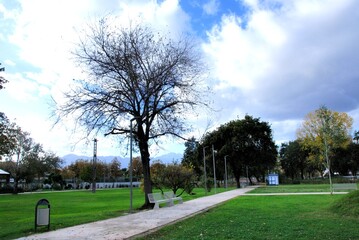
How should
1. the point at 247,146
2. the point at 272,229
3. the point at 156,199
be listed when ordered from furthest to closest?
the point at 247,146 → the point at 156,199 → the point at 272,229

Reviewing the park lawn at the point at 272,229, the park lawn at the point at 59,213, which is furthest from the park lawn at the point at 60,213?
the park lawn at the point at 272,229

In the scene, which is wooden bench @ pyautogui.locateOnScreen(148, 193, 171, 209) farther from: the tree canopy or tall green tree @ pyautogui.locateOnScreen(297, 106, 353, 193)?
the tree canopy

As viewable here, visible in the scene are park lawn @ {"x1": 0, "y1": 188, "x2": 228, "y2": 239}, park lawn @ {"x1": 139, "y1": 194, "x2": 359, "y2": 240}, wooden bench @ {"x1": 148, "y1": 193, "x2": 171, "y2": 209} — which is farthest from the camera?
wooden bench @ {"x1": 148, "y1": 193, "x2": 171, "y2": 209}

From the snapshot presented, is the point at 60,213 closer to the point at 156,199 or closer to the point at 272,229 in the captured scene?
the point at 156,199

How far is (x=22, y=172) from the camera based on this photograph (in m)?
63.4

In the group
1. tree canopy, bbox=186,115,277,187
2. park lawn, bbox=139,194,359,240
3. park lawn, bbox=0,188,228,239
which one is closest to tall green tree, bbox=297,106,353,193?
tree canopy, bbox=186,115,277,187

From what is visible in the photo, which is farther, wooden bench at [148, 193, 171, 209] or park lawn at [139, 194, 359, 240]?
wooden bench at [148, 193, 171, 209]

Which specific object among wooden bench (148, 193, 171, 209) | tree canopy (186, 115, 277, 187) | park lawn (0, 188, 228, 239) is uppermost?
tree canopy (186, 115, 277, 187)

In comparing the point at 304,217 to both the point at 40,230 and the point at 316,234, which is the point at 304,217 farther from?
the point at 40,230

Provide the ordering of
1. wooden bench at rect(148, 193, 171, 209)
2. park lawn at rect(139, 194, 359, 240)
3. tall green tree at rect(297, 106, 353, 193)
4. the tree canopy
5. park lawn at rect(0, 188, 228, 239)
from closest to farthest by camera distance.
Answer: park lawn at rect(139, 194, 359, 240) → park lawn at rect(0, 188, 228, 239) → wooden bench at rect(148, 193, 171, 209) → tall green tree at rect(297, 106, 353, 193) → the tree canopy

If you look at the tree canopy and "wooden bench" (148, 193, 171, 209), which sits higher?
the tree canopy

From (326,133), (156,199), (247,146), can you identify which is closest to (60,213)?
(156,199)

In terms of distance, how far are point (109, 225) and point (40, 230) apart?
2210 millimetres

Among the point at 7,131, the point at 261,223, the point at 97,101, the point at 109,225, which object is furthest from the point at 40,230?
the point at 7,131
